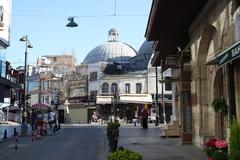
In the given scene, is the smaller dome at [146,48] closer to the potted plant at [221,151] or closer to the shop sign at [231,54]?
the shop sign at [231,54]

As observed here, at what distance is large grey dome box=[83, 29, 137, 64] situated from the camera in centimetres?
8776

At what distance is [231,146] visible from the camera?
9008 millimetres

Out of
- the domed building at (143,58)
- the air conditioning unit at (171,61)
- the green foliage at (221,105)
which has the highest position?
the domed building at (143,58)

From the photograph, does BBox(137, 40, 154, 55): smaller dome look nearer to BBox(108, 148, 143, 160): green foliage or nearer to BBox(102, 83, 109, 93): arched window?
BBox(102, 83, 109, 93): arched window

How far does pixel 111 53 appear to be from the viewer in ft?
291

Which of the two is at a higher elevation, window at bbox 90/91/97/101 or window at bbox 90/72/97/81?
window at bbox 90/72/97/81

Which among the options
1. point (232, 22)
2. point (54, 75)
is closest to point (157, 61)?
point (232, 22)

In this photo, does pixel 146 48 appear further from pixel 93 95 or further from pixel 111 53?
pixel 93 95

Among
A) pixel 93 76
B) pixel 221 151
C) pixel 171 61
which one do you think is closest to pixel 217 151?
pixel 221 151

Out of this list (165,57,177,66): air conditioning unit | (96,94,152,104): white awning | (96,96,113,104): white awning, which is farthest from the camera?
(96,96,113,104): white awning

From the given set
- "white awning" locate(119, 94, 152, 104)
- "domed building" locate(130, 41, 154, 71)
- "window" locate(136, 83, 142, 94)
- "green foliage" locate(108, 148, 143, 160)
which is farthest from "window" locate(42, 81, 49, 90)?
"green foliage" locate(108, 148, 143, 160)

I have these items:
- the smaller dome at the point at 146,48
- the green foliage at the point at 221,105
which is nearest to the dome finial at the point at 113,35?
the smaller dome at the point at 146,48

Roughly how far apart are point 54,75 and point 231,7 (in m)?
87.2

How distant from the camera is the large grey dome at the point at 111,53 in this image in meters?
87.8
